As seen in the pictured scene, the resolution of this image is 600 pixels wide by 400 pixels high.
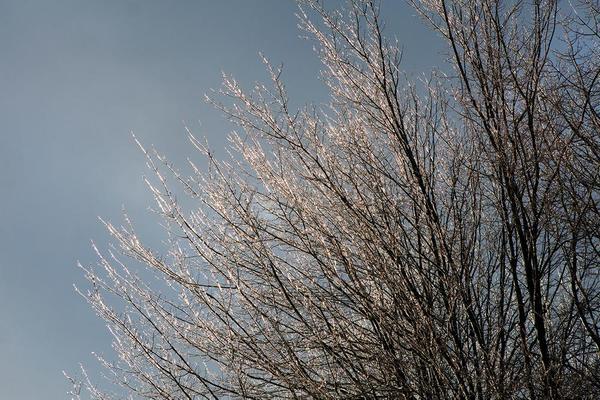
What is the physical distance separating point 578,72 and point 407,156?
1583 mm

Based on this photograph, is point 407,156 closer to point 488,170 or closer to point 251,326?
point 488,170

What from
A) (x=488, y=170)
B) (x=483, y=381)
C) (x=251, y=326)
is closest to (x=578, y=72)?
(x=488, y=170)

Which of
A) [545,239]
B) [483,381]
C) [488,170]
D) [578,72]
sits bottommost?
[483,381]

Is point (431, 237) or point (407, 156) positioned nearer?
point (431, 237)

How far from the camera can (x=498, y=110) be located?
393 centimetres

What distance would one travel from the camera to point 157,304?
3.80 metres

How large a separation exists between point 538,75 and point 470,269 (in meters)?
1.32

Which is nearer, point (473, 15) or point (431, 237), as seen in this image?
point (431, 237)

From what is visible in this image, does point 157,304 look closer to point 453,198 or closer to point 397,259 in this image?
point 397,259

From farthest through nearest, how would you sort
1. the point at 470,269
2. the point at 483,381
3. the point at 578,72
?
the point at 578,72, the point at 470,269, the point at 483,381

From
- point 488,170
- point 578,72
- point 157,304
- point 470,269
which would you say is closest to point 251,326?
point 157,304

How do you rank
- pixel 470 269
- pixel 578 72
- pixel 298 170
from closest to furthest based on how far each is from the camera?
1. pixel 470 269
2. pixel 298 170
3. pixel 578 72

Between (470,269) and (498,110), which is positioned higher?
(498,110)

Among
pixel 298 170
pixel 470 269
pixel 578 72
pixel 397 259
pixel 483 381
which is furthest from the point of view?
pixel 578 72
